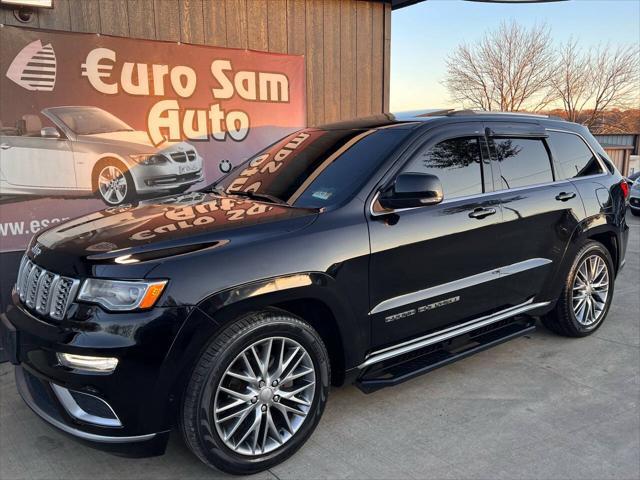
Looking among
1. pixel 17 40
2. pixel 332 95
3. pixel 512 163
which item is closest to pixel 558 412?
pixel 512 163

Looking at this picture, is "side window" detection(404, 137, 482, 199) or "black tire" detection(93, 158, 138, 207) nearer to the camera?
"side window" detection(404, 137, 482, 199)

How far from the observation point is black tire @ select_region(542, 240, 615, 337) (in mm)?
4312

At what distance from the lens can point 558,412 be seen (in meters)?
3.33

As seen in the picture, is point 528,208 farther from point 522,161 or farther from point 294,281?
point 294,281

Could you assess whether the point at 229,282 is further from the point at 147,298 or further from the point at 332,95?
the point at 332,95

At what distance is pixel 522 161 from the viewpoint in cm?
396

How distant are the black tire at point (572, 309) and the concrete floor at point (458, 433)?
0.35 metres

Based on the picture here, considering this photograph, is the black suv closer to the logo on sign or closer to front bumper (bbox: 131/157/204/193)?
front bumper (bbox: 131/157/204/193)

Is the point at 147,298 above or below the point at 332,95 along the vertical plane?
below

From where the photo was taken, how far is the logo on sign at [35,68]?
4.57 m

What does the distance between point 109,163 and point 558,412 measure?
4.39m

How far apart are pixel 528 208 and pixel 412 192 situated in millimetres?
1283

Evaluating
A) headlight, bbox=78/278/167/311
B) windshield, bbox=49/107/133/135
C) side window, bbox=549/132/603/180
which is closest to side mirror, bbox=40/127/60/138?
windshield, bbox=49/107/133/135

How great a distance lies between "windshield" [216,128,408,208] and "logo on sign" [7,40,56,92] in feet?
6.75
